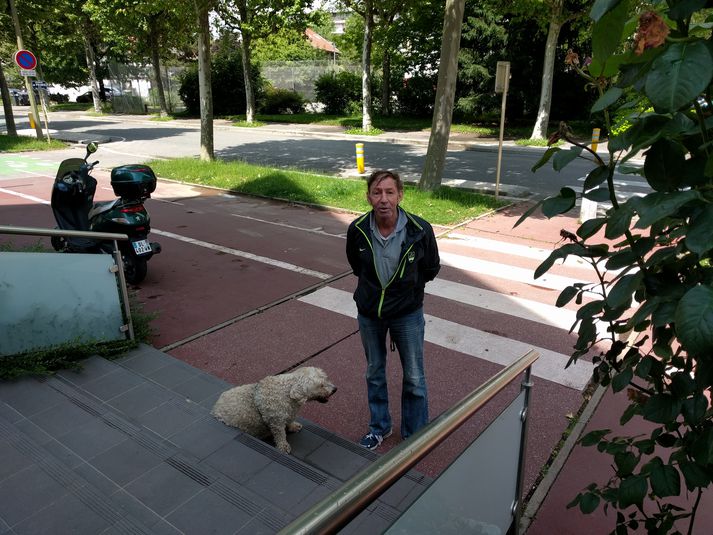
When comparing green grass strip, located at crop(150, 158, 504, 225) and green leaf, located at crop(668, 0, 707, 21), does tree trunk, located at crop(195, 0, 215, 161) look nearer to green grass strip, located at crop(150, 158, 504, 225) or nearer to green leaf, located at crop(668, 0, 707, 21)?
green grass strip, located at crop(150, 158, 504, 225)

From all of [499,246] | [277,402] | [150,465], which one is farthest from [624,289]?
[499,246]

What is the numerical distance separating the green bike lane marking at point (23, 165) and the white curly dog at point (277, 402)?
47.9 ft

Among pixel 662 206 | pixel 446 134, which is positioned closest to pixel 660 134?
pixel 662 206

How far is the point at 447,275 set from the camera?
724cm

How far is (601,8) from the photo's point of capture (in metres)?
1.02

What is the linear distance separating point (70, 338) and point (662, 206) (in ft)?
15.5

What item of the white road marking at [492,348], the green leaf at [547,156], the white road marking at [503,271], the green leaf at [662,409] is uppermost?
the green leaf at [547,156]

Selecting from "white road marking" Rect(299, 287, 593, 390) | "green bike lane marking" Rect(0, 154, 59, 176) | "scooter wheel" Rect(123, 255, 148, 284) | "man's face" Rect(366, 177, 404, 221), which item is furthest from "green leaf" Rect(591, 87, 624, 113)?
"green bike lane marking" Rect(0, 154, 59, 176)

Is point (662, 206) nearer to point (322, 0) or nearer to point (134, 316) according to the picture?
point (134, 316)

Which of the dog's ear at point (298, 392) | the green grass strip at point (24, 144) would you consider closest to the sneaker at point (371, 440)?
the dog's ear at point (298, 392)

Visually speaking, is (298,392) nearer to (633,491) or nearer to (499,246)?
(633,491)

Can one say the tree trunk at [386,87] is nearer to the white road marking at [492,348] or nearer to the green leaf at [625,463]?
the white road marking at [492,348]

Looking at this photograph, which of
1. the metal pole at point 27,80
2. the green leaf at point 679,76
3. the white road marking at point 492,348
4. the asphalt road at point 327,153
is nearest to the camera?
the green leaf at point 679,76

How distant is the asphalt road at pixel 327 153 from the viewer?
1435 centimetres
